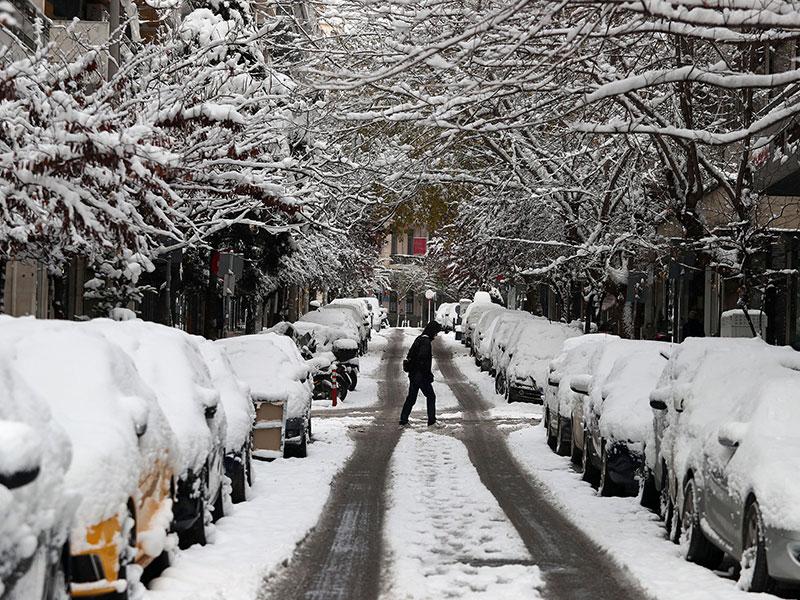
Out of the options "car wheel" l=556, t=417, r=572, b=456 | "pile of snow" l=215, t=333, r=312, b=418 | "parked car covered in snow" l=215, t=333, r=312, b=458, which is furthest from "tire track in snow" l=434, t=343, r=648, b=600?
"pile of snow" l=215, t=333, r=312, b=418

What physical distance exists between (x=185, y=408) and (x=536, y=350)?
21.6 metres

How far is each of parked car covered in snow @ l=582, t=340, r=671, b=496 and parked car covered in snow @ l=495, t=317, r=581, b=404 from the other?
1377 cm

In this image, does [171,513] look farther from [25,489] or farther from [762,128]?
[762,128]

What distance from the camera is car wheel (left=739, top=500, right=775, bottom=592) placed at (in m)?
8.80

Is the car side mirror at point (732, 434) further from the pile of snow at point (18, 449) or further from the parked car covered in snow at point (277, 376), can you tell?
the parked car covered in snow at point (277, 376)

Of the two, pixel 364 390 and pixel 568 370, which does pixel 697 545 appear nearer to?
pixel 568 370

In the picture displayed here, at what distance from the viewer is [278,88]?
904 inches

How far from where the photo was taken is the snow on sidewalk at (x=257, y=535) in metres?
9.20

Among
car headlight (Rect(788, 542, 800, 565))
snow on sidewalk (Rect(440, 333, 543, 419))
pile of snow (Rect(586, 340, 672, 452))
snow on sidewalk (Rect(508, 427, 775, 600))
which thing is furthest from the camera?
snow on sidewalk (Rect(440, 333, 543, 419))

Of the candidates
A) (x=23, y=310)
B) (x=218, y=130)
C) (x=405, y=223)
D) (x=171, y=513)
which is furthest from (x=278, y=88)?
(x=405, y=223)

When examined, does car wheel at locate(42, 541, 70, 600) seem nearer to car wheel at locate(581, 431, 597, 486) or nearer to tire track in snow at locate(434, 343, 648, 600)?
tire track in snow at locate(434, 343, 648, 600)

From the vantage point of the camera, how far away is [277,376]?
18.7 metres

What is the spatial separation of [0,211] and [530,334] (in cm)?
1971

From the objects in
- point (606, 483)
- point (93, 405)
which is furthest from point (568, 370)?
point (93, 405)
